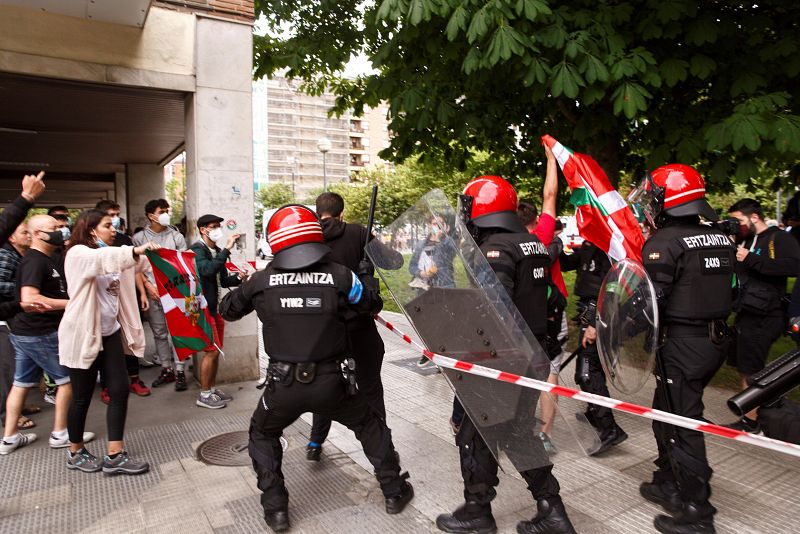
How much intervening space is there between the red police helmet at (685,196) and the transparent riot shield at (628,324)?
419mm

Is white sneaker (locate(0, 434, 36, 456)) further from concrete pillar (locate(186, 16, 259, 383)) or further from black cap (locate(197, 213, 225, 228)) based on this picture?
black cap (locate(197, 213, 225, 228))

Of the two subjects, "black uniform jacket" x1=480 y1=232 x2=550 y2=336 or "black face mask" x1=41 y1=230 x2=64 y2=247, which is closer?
"black uniform jacket" x1=480 y1=232 x2=550 y2=336

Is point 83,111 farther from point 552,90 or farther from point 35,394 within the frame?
point 552,90

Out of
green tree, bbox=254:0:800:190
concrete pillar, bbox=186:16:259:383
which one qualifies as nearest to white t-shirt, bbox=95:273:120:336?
concrete pillar, bbox=186:16:259:383

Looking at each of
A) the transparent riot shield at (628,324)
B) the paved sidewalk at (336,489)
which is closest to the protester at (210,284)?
the paved sidewalk at (336,489)

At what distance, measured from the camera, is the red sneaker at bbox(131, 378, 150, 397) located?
5895mm

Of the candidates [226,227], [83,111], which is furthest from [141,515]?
[83,111]

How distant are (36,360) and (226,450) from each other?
1.64 m

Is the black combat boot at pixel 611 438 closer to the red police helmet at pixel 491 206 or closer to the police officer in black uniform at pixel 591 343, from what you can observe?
the police officer in black uniform at pixel 591 343

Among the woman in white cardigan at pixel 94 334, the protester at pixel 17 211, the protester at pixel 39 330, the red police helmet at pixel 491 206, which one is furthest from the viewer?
the protester at pixel 39 330

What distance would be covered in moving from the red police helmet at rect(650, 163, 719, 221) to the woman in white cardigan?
342 cm

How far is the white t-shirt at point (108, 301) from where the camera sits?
4.10m

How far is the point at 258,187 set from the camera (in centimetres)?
6412

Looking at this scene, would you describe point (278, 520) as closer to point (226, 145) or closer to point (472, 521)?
point (472, 521)
